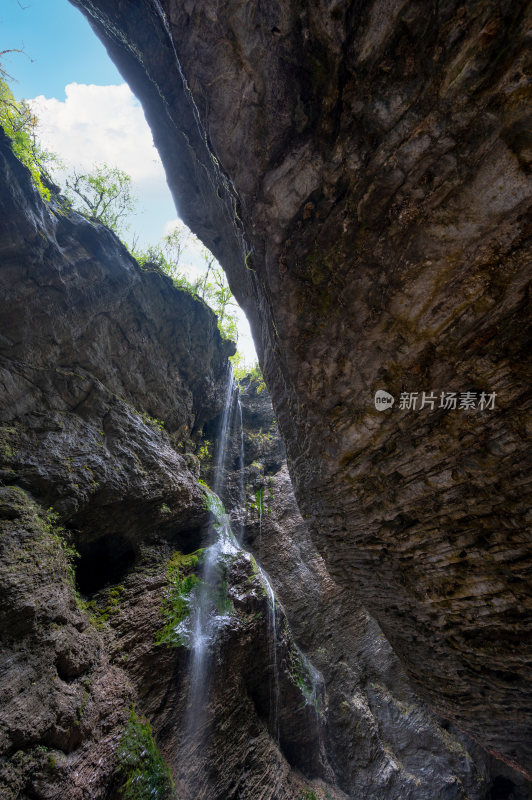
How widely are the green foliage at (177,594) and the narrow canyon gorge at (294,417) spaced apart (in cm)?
5

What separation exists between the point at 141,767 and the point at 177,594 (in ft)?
7.74

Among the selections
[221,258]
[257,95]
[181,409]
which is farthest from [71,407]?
[257,95]

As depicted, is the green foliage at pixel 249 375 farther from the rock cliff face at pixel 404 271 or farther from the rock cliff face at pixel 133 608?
the rock cliff face at pixel 404 271

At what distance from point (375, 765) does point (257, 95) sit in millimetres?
14318

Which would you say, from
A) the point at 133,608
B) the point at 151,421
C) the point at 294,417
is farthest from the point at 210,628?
the point at 151,421

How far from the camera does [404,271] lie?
9.62 feet

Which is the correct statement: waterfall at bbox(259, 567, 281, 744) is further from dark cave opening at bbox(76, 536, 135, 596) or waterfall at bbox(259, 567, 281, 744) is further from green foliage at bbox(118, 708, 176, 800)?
dark cave opening at bbox(76, 536, 135, 596)

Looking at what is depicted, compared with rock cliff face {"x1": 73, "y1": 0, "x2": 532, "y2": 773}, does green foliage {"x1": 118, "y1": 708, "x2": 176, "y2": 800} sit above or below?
below

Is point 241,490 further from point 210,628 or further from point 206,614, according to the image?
point 210,628

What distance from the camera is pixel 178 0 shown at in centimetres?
406

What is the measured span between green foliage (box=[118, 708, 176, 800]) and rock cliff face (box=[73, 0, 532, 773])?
3918 millimetres

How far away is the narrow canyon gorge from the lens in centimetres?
264

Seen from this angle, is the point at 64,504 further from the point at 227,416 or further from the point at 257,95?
the point at 227,416

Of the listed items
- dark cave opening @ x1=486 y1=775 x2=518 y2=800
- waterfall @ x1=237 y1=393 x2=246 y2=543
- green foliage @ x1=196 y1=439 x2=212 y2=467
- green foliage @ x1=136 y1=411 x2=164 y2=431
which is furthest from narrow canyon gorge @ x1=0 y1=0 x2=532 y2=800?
waterfall @ x1=237 y1=393 x2=246 y2=543
